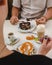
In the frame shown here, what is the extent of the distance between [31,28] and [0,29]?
0.97 m

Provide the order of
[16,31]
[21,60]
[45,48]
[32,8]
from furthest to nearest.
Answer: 1. [32,8]
2. [16,31]
3. [45,48]
4. [21,60]

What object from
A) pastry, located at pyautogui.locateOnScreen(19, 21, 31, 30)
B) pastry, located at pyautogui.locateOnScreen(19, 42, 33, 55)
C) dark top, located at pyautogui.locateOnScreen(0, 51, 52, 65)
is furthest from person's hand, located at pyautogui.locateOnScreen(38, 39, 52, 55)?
dark top, located at pyautogui.locateOnScreen(0, 51, 52, 65)

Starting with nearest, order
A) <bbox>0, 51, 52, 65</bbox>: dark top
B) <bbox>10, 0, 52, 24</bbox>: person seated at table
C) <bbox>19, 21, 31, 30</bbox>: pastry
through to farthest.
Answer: <bbox>0, 51, 52, 65</bbox>: dark top < <bbox>19, 21, 31, 30</bbox>: pastry < <bbox>10, 0, 52, 24</bbox>: person seated at table

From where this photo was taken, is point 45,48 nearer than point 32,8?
Yes

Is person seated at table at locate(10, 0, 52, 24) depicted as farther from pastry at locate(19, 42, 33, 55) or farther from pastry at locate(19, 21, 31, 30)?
pastry at locate(19, 42, 33, 55)

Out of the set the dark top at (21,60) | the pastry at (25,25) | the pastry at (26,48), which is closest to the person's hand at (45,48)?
the pastry at (26,48)

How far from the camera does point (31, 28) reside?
1.55 m

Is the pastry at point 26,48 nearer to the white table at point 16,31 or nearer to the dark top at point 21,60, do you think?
the white table at point 16,31

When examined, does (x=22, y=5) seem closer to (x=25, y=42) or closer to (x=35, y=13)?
(x=35, y=13)

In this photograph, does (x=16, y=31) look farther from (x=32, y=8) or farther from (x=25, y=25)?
(x=32, y=8)

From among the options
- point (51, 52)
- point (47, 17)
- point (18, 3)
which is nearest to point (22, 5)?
point (18, 3)

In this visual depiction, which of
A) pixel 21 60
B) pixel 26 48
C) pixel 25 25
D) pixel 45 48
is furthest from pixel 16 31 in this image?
pixel 21 60

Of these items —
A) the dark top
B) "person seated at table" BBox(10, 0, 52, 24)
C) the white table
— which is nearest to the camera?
the dark top

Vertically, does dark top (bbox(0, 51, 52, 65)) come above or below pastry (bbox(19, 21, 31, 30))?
above
